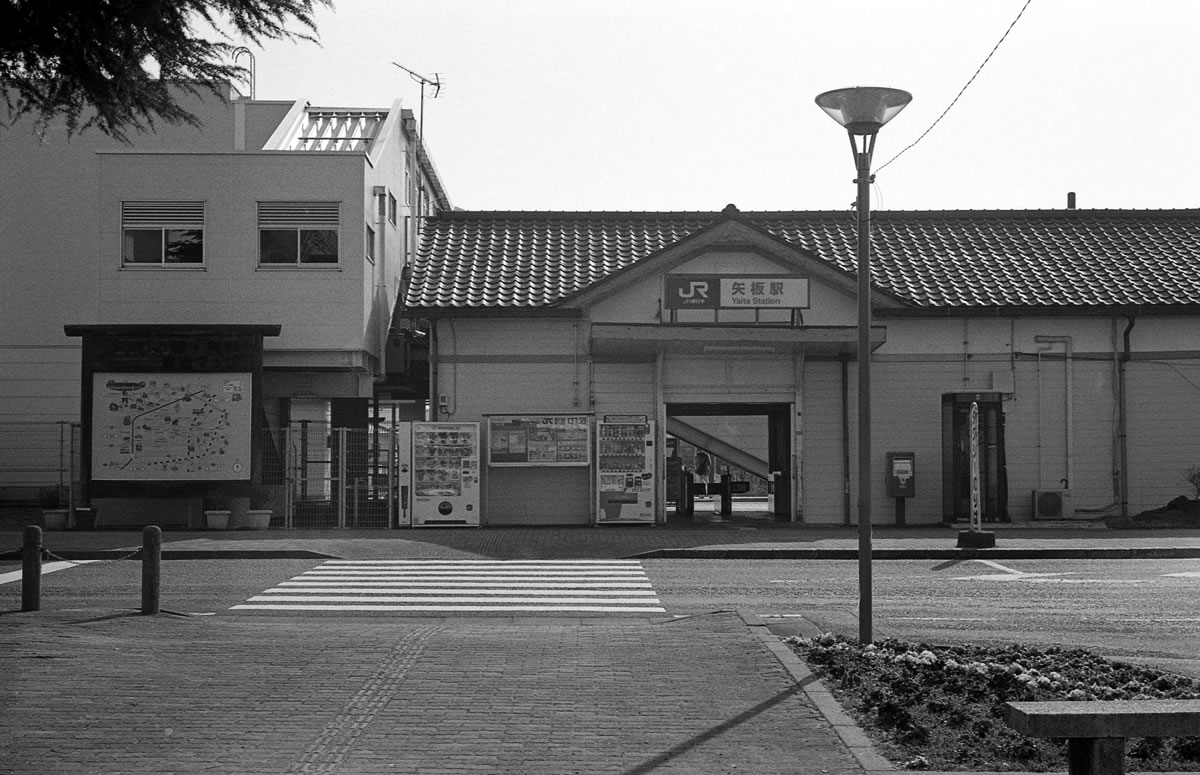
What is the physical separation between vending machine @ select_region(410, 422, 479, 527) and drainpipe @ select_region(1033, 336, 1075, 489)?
11455 millimetres

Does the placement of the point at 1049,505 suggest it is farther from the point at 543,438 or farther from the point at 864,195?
the point at 864,195

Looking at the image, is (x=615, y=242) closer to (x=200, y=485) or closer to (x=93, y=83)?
(x=200, y=485)

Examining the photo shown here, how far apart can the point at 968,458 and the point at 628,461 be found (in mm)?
6409

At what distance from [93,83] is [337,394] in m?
17.8

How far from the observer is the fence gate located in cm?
2506

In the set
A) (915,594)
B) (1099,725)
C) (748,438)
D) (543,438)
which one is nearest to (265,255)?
(543,438)

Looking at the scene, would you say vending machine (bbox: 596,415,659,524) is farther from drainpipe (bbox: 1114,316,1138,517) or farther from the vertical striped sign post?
drainpipe (bbox: 1114,316,1138,517)

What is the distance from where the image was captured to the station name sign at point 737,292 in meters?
25.7

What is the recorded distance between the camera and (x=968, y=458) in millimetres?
25391

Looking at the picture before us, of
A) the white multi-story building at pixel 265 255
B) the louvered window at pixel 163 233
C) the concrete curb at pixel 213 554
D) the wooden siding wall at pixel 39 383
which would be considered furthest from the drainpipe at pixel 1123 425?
the wooden siding wall at pixel 39 383

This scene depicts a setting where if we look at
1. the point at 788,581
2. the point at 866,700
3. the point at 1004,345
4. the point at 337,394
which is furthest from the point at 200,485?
the point at 866,700

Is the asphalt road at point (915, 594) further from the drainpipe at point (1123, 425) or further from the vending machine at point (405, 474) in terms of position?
the drainpipe at point (1123, 425)

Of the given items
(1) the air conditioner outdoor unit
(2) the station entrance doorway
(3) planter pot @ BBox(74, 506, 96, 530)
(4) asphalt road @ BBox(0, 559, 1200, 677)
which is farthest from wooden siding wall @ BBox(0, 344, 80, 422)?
(1) the air conditioner outdoor unit

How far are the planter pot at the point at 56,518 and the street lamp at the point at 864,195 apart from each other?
18.5 m
